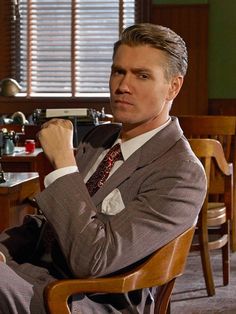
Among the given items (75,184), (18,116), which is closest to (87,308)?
(75,184)

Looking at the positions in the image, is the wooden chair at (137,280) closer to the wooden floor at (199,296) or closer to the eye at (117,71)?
the eye at (117,71)

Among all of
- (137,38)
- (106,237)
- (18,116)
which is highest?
(137,38)

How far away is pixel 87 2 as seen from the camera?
6988 mm

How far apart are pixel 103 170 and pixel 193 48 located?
5.10 m

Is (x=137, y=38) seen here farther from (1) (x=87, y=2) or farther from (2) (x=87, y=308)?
(1) (x=87, y=2)

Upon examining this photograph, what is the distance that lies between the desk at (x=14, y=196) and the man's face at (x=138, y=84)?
0.69 metres

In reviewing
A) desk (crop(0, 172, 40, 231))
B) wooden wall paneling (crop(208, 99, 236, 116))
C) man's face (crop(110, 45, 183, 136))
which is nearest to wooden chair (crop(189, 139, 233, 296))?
desk (crop(0, 172, 40, 231))

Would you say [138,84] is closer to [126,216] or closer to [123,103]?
[123,103]

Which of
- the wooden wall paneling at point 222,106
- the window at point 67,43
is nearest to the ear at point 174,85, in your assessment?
the wooden wall paneling at point 222,106

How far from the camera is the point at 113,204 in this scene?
170 cm

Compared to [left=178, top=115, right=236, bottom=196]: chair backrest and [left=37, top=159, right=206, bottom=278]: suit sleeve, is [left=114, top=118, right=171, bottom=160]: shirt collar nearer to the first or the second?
[left=37, top=159, right=206, bottom=278]: suit sleeve

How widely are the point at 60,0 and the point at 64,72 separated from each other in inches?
29.8

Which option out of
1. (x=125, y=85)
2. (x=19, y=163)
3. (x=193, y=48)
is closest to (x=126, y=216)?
(x=125, y=85)

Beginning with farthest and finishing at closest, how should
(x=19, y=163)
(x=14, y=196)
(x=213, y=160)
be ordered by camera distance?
1. (x=19, y=163)
2. (x=213, y=160)
3. (x=14, y=196)
